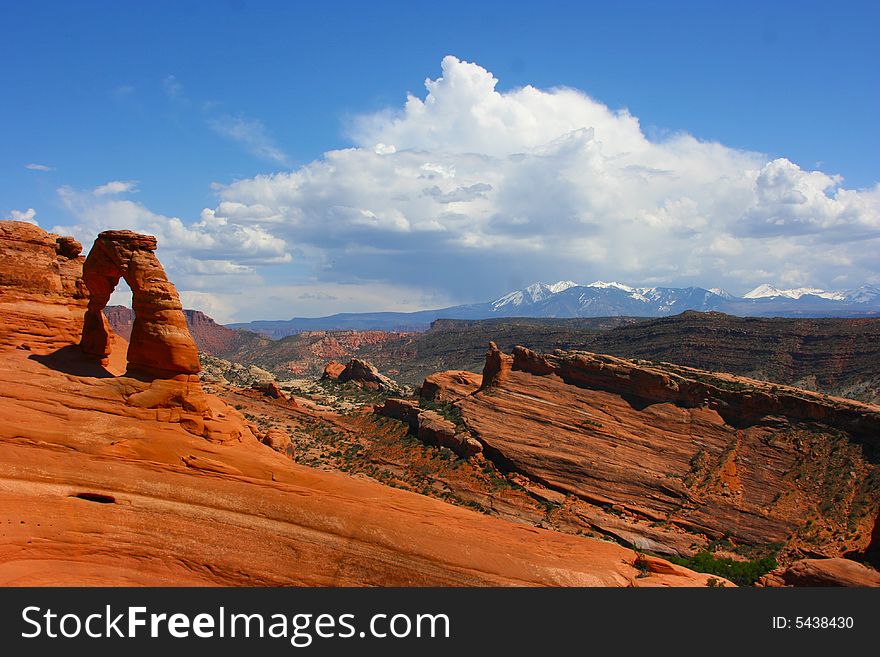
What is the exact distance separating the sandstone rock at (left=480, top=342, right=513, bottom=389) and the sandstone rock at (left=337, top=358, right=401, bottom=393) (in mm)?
29900

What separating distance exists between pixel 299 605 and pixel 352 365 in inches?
3189

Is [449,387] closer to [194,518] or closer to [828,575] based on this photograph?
[828,575]

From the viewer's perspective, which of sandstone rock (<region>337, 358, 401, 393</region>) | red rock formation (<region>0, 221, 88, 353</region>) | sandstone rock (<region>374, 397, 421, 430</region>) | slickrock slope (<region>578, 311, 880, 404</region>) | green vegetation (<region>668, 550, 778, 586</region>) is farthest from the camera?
slickrock slope (<region>578, 311, 880, 404</region>)

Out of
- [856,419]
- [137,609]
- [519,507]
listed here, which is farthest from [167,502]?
[856,419]

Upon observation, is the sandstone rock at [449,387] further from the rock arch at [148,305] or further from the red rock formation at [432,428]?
the rock arch at [148,305]

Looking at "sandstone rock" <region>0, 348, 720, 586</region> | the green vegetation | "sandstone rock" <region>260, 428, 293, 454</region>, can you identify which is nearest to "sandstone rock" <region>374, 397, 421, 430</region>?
"sandstone rock" <region>260, 428, 293, 454</region>

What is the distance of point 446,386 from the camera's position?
66.9 m

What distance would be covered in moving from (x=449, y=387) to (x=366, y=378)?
2723 centimetres

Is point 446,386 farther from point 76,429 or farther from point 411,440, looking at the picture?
point 76,429

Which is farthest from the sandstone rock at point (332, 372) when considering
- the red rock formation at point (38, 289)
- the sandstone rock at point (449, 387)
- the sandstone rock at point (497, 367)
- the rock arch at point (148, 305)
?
the rock arch at point (148, 305)

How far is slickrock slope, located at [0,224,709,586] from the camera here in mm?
14047

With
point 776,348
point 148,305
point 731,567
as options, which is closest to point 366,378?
point 731,567

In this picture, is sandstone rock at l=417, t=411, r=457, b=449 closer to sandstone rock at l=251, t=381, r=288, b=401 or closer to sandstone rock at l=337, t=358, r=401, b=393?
sandstone rock at l=251, t=381, r=288, b=401

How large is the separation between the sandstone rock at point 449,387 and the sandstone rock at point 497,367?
5.30m
